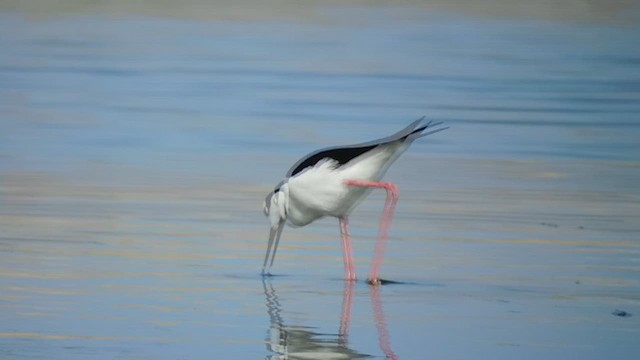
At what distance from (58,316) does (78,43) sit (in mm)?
16727

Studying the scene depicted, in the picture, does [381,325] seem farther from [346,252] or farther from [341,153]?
[341,153]

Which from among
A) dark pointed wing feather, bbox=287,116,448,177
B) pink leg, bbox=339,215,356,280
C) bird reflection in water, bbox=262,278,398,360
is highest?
dark pointed wing feather, bbox=287,116,448,177

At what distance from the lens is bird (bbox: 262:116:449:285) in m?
10.3

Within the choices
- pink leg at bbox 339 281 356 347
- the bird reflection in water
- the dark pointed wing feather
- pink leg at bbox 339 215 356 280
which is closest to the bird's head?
the dark pointed wing feather

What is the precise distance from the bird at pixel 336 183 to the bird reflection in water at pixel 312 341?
5.86 feet

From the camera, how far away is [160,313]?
830 centimetres

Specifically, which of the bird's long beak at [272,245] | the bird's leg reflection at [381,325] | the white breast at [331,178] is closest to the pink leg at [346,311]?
the bird's leg reflection at [381,325]

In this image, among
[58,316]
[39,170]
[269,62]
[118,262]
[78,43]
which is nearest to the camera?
[58,316]

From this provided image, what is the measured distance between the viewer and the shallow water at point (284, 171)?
8.05m

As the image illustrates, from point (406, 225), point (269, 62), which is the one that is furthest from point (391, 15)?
point (406, 225)

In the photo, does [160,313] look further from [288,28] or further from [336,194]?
[288,28]

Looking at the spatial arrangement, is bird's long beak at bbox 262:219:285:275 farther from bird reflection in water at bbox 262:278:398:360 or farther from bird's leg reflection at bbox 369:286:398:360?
bird reflection in water at bbox 262:278:398:360

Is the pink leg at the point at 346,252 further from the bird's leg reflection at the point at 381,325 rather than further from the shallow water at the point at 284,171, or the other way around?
the bird's leg reflection at the point at 381,325

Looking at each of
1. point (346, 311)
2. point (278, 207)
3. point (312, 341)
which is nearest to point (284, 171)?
point (278, 207)
